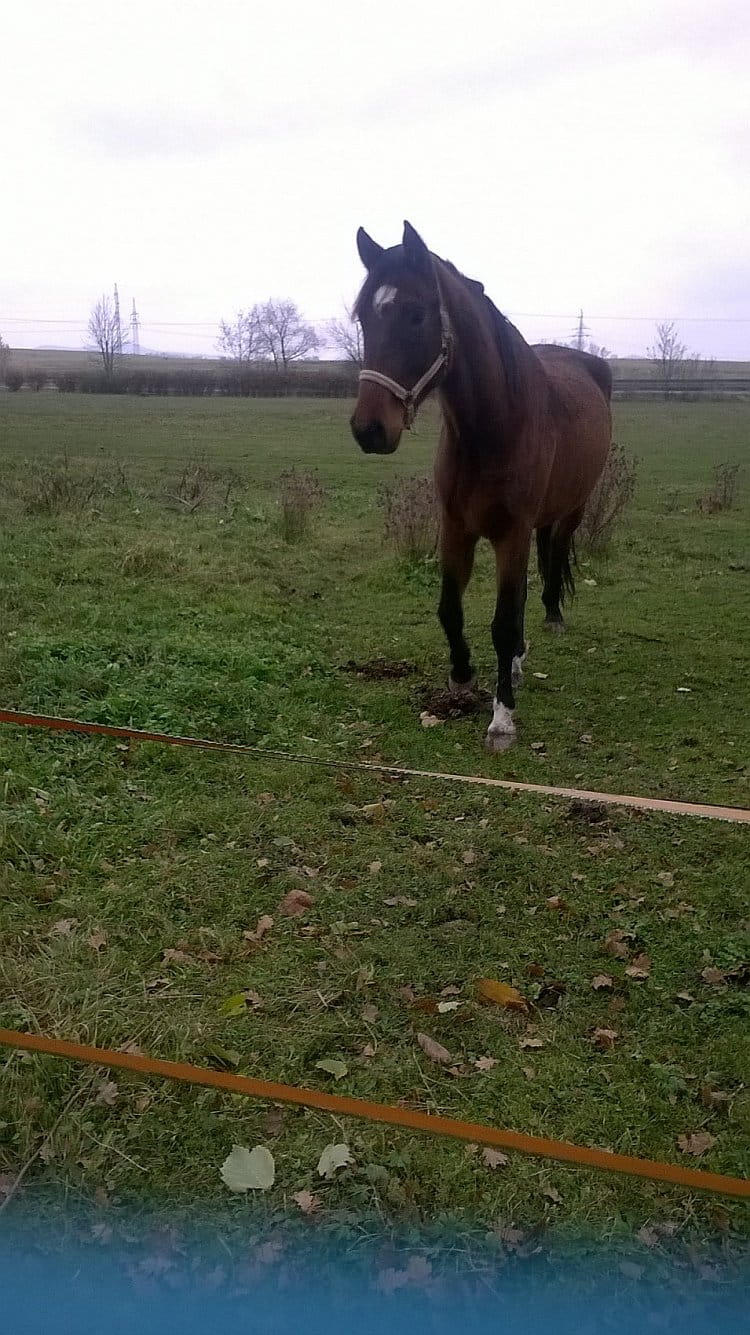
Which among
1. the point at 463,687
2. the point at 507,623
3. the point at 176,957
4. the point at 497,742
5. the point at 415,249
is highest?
the point at 415,249

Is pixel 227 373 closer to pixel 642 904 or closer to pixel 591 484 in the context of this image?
pixel 591 484

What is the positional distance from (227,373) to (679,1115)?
39050 mm

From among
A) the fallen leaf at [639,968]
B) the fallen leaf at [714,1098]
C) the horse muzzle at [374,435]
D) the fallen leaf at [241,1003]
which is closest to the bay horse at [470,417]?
the horse muzzle at [374,435]

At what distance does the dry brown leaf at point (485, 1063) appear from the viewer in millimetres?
2588

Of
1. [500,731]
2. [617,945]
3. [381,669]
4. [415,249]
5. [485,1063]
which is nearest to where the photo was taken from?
[485,1063]

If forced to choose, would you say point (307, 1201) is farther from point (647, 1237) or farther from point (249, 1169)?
point (647, 1237)

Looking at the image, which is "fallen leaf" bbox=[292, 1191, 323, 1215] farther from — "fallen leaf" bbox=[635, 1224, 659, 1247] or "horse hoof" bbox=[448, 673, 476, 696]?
"horse hoof" bbox=[448, 673, 476, 696]

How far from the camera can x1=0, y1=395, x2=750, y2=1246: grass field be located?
2285 millimetres

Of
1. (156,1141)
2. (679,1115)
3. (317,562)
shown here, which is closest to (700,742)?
(679,1115)

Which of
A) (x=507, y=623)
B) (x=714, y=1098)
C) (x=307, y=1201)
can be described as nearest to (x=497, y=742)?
(x=507, y=623)

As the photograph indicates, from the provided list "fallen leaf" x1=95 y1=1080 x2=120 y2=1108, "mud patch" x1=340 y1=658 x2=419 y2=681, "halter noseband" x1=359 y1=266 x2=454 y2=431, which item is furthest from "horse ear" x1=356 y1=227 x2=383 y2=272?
"fallen leaf" x1=95 y1=1080 x2=120 y2=1108

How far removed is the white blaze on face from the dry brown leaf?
10.2ft

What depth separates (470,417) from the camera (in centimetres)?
474

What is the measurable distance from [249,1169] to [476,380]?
12.3 ft
